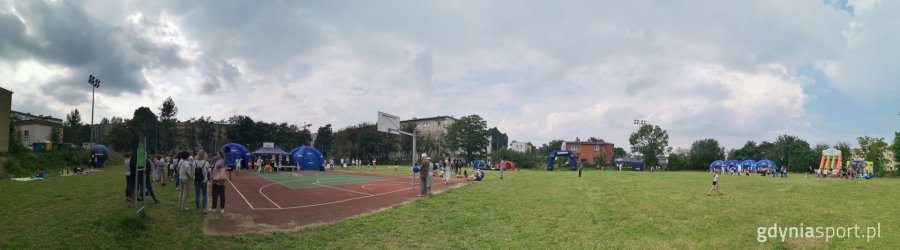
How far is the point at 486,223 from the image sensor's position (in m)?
13.9

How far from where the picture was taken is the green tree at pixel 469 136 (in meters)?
92.9

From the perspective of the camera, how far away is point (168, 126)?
10000 cm

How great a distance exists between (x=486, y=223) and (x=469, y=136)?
259ft

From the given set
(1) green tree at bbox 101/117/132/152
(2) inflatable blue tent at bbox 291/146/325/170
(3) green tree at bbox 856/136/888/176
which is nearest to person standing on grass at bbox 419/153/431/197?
(2) inflatable blue tent at bbox 291/146/325/170

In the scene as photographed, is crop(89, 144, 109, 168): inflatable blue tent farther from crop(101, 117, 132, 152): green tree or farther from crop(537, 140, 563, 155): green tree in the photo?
crop(537, 140, 563, 155): green tree

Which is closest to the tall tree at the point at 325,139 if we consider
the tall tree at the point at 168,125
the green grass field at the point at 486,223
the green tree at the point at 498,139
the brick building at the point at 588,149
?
the tall tree at the point at 168,125

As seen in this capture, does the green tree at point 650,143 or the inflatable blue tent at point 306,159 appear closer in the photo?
the inflatable blue tent at point 306,159

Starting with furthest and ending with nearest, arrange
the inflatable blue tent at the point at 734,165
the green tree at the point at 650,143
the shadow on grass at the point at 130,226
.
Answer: the green tree at the point at 650,143
the inflatable blue tent at the point at 734,165
the shadow on grass at the point at 130,226

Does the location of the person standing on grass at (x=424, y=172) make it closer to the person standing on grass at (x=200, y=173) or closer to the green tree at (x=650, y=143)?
the person standing on grass at (x=200, y=173)

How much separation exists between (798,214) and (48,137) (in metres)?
102

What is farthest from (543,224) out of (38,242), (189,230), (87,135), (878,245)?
(87,135)

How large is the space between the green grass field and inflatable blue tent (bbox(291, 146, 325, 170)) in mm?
30244

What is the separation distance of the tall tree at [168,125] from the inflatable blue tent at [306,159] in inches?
2471

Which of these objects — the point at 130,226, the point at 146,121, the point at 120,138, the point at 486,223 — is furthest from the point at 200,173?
the point at 146,121
